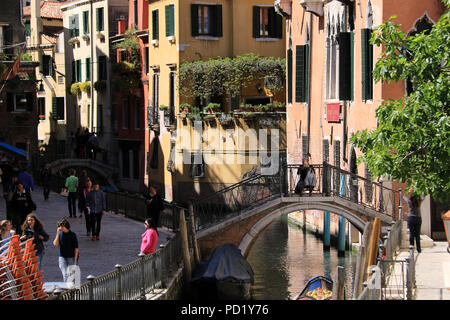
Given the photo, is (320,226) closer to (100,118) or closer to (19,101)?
(19,101)

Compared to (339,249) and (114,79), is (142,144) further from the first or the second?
→ (339,249)

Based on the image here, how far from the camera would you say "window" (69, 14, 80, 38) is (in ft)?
189

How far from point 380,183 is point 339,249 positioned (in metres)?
6.25

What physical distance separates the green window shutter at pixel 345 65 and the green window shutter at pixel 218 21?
14578 mm

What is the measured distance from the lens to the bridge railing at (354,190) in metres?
25.5

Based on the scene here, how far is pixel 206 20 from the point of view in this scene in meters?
42.7

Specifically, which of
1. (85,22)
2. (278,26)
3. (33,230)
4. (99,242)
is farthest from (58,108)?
(33,230)

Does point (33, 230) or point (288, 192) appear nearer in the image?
point (33, 230)

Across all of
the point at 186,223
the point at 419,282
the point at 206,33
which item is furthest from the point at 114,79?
the point at 419,282

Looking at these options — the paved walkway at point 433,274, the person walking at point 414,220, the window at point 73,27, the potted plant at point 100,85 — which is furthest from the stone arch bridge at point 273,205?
the window at point 73,27

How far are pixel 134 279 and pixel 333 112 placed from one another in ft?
47.0

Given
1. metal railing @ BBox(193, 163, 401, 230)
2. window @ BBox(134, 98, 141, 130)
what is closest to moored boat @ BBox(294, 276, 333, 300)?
metal railing @ BBox(193, 163, 401, 230)

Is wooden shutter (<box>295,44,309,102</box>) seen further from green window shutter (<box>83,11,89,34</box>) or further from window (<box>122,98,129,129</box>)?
green window shutter (<box>83,11,89,34</box>)

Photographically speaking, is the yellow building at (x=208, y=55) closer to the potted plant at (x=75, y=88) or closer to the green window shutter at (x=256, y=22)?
the green window shutter at (x=256, y=22)
